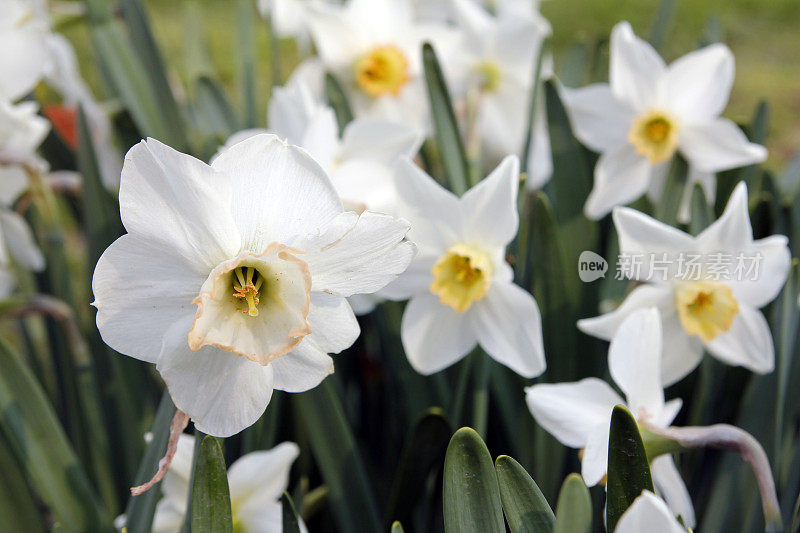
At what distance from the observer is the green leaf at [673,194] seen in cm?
122

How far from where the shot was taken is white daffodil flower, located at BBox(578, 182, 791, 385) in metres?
0.98

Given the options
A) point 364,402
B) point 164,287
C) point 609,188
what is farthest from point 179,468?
point 609,188

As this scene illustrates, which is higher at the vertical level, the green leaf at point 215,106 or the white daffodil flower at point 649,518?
the green leaf at point 215,106

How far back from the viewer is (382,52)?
61.8 inches

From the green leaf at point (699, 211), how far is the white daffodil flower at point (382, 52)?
0.64m

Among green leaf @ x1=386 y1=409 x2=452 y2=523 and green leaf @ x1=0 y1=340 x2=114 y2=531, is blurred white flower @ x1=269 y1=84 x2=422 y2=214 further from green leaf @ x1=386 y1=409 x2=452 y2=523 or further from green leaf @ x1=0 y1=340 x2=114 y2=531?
green leaf @ x1=0 y1=340 x2=114 y2=531

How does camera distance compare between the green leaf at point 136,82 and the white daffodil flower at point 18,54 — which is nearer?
the white daffodil flower at point 18,54

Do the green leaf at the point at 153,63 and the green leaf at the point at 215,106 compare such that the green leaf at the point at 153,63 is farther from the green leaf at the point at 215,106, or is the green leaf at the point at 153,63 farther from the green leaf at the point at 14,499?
the green leaf at the point at 14,499

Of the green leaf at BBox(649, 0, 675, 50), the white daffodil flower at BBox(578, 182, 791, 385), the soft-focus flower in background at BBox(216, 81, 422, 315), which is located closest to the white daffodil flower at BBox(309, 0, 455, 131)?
the soft-focus flower in background at BBox(216, 81, 422, 315)

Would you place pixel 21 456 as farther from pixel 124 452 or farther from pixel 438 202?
pixel 438 202

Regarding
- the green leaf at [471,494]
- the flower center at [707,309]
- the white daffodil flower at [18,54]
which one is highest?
the white daffodil flower at [18,54]

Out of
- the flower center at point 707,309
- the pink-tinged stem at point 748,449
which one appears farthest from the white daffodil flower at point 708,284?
the pink-tinged stem at point 748,449

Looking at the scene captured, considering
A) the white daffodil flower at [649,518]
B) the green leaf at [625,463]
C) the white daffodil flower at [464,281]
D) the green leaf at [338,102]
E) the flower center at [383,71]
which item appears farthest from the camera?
the flower center at [383,71]

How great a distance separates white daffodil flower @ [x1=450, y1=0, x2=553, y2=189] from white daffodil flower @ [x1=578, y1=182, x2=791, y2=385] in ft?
1.93
